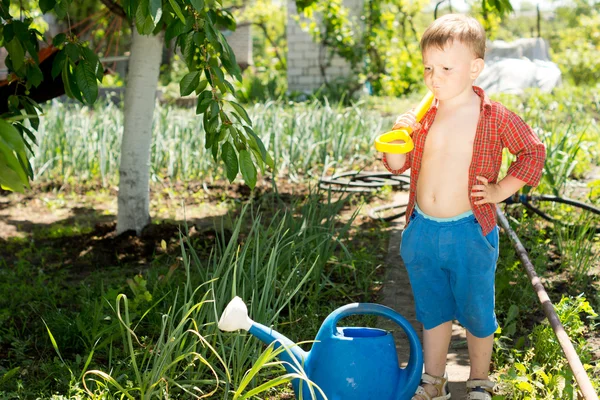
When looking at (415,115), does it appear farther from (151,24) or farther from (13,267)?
(13,267)

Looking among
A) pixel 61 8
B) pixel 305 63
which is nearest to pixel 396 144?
pixel 61 8

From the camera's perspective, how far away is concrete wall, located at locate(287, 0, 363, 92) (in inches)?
478

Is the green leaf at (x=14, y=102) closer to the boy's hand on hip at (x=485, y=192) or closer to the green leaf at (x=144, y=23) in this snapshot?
the green leaf at (x=144, y=23)

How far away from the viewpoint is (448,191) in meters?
2.05

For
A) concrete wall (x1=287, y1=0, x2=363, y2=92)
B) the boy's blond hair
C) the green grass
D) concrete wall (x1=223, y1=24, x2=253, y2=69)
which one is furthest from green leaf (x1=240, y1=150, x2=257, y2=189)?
concrete wall (x1=287, y1=0, x2=363, y2=92)

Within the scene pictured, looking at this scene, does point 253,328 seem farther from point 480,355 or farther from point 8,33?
point 8,33

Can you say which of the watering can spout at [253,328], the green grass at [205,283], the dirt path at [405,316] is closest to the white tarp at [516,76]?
the green grass at [205,283]

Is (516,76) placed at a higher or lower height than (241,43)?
lower

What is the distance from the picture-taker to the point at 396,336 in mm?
2719

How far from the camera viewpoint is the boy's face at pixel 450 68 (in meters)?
1.94

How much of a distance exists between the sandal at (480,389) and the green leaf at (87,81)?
1376 mm

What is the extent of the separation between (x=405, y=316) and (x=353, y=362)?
1.04 meters

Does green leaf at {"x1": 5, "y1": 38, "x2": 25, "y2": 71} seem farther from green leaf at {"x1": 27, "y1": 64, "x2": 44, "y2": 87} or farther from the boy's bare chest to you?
the boy's bare chest

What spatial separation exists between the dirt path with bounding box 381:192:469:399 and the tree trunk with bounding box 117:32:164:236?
1.33 metres
